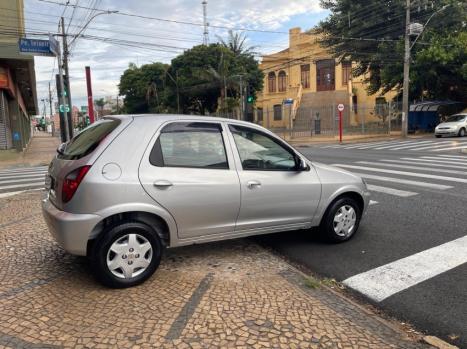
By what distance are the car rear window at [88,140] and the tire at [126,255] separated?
2.72ft

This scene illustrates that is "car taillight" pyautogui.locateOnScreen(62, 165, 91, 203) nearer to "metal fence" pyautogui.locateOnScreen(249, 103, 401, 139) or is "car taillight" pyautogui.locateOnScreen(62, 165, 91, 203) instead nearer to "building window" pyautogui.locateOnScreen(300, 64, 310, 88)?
"metal fence" pyautogui.locateOnScreen(249, 103, 401, 139)

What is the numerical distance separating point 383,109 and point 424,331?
34.9 metres

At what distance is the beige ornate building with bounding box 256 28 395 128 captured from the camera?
159 feet

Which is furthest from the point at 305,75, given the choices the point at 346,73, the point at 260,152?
the point at 260,152

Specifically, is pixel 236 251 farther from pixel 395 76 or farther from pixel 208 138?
pixel 395 76

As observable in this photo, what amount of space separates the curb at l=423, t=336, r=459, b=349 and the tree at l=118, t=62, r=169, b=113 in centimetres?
5752

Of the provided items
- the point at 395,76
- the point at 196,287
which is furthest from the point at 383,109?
the point at 196,287

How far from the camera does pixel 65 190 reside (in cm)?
396

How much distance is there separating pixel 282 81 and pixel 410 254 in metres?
53.8

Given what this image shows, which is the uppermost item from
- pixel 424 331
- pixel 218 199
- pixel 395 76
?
pixel 395 76

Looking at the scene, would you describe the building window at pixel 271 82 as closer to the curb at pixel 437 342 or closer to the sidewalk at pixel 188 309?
the sidewalk at pixel 188 309

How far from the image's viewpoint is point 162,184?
13.5 ft

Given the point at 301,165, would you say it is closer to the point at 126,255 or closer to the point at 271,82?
the point at 126,255

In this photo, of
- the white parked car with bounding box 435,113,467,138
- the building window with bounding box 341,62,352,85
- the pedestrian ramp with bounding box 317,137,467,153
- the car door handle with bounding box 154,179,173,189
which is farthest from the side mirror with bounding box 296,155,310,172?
the building window with bounding box 341,62,352,85
